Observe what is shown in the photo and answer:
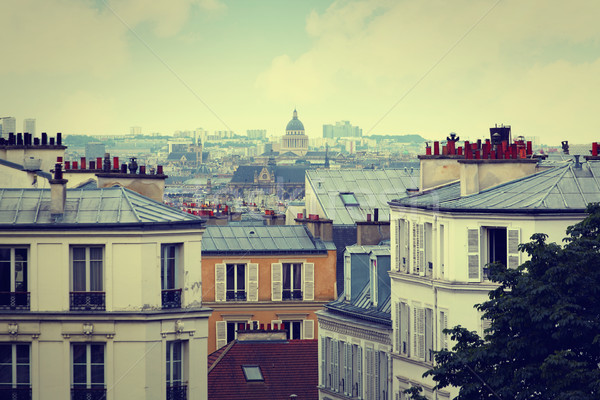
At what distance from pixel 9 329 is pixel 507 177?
13677 mm

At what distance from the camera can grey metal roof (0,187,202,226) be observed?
3612 cm

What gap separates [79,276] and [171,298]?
6.71 ft

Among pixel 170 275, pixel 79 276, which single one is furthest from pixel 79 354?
pixel 170 275

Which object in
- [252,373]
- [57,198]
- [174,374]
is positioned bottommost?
[252,373]

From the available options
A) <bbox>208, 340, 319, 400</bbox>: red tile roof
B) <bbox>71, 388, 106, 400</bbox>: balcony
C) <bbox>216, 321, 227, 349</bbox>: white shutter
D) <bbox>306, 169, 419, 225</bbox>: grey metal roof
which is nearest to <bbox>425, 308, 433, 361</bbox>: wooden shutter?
<bbox>208, 340, 319, 400</bbox>: red tile roof

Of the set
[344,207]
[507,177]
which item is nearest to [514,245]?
[507,177]

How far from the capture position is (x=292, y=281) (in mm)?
61875

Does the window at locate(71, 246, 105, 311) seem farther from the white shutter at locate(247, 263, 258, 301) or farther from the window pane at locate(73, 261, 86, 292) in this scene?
the white shutter at locate(247, 263, 258, 301)

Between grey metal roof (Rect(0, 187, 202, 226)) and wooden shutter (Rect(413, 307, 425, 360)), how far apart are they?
760 centimetres

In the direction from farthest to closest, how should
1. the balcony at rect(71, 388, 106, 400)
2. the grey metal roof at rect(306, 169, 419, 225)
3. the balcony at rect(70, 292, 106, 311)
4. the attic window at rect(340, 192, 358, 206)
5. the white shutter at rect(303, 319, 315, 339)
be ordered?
1. the attic window at rect(340, 192, 358, 206)
2. the grey metal roof at rect(306, 169, 419, 225)
3. the white shutter at rect(303, 319, 315, 339)
4. the balcony at rect(70, 292, 106, 311)
5. the balcony at rect(71, 388, 106, 400)

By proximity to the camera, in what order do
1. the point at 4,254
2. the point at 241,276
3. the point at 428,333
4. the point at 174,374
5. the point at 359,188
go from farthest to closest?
the point at 359,188
the point at 241,276
the point at 428,333
the point at 4,254
the point at 174,374

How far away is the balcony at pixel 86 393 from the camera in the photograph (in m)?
35.2

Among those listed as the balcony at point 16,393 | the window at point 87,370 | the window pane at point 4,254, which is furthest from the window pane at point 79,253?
the balcony at point 16,393

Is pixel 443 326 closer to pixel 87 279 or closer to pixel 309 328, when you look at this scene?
pixel 87 279
